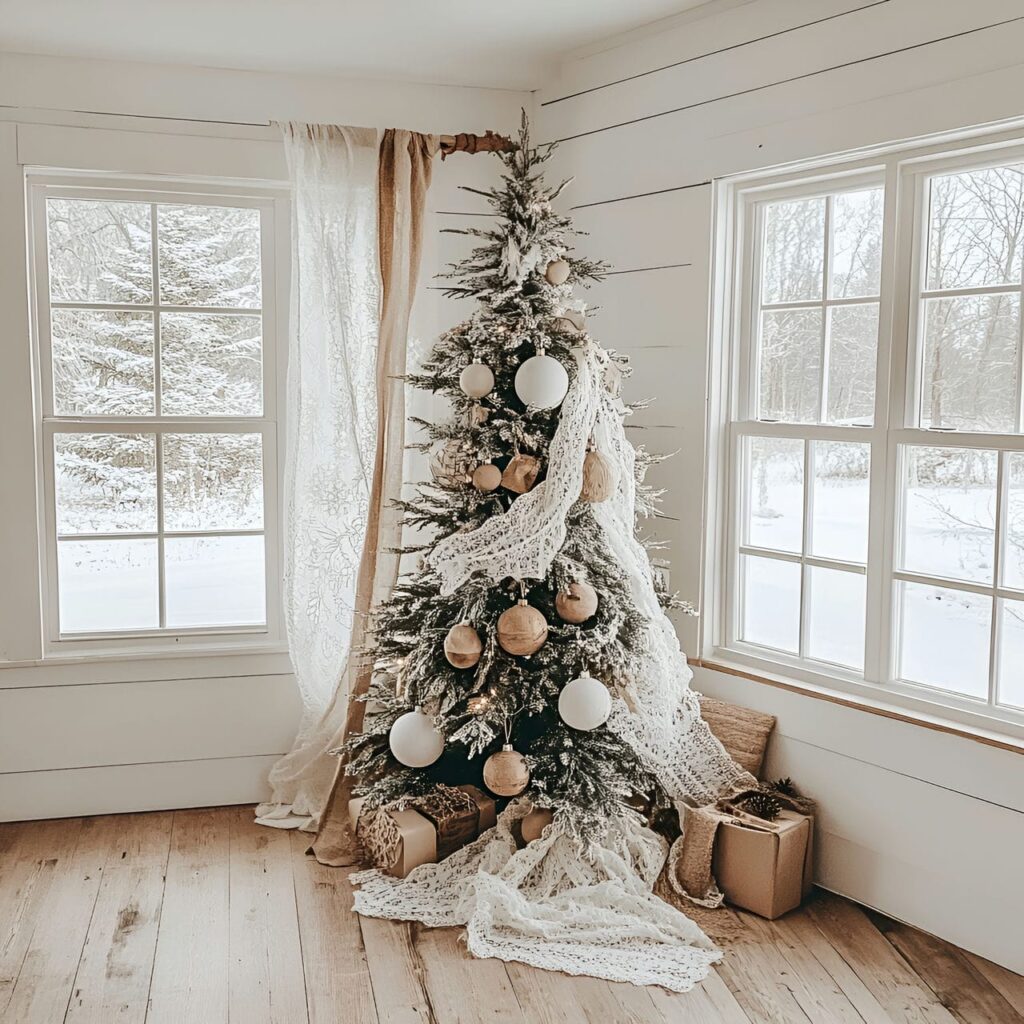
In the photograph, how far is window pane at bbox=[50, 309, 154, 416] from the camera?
350 centimetres

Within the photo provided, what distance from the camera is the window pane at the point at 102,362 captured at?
3.50 metres

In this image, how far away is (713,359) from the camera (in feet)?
10.7

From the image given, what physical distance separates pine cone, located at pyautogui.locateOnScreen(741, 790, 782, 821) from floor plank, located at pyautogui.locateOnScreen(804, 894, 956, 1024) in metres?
0.28

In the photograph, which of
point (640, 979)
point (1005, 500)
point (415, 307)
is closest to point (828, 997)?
point (640, 979)

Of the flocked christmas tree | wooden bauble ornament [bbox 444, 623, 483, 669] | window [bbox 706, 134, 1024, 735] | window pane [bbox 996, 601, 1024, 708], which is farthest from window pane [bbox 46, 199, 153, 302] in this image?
A: window pane [bbox 996, 601, 1024, 708]

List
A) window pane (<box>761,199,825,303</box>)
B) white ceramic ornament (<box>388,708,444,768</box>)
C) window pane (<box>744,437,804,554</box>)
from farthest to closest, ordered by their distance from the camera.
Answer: window pane (<box>744,437,804,554</box>)
window pane (<box>761,199,825,303</box>)
white ceramic ornament (<box>388,708,444,768</box>)

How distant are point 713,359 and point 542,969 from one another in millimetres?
1846

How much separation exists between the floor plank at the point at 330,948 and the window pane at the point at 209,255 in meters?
1.88

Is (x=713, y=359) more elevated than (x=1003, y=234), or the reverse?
(x=1003, y=234)

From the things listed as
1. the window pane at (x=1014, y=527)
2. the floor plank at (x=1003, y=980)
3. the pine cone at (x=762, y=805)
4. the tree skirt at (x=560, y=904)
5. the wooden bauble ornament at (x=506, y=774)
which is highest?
the window pane at (x=1014, y=527)

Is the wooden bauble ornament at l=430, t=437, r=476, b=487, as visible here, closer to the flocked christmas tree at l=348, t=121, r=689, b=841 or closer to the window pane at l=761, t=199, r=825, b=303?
the flocked christmas tree at l=348, t=121, r=689, b=841

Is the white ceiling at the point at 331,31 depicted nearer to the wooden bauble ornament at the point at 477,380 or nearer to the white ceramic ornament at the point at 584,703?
the wooden bauble ornament at the point at 477,380

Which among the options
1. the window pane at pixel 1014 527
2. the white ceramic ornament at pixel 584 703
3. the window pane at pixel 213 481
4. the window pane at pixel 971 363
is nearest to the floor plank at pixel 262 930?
the white ceramic ornament at pixel 584 703

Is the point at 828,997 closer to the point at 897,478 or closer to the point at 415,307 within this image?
the point at 897,478
